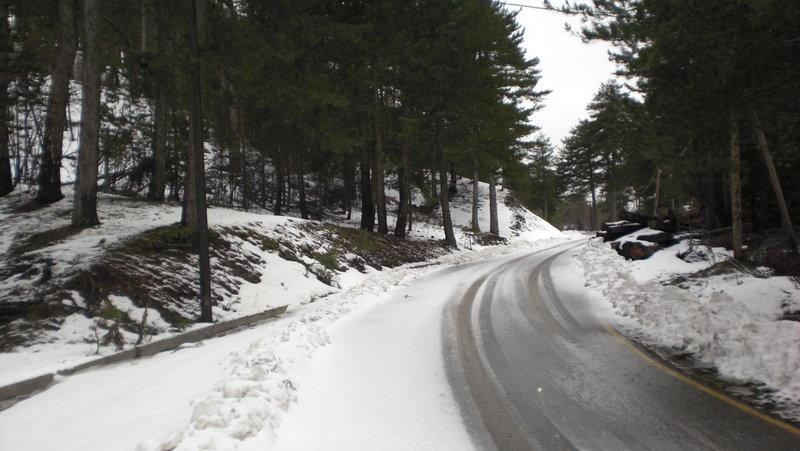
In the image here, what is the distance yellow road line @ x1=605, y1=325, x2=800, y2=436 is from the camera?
160 inches

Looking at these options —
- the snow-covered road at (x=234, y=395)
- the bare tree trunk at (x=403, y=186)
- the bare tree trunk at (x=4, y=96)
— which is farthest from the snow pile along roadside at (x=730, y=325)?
the bare tree trunk at (x=4, y=96)

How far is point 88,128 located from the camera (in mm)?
10734

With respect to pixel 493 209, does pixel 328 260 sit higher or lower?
lower

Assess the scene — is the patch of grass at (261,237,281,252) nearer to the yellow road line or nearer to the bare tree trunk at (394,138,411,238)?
the bare tree trunk at (394,138,411,238)

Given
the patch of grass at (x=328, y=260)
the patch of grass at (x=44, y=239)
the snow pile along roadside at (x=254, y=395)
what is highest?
the patch of grass at (x=44, y=239)

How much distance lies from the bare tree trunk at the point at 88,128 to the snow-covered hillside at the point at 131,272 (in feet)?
1.87

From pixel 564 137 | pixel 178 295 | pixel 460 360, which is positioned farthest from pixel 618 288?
pixel 564 137

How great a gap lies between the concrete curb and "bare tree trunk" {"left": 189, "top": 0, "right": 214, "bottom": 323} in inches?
16.4

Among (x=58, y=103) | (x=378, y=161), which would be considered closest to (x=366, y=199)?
(x=378, y=161)

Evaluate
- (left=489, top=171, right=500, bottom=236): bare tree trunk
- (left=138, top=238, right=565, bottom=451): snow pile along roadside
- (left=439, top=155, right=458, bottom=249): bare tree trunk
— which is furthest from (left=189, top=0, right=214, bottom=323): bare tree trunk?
(left=489, top=171, right=500, bottom=236): bare tree trunk

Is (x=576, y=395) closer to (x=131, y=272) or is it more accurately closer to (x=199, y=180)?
(x=199, y=180)

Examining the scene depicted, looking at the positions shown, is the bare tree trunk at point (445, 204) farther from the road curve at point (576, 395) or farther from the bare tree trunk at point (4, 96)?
the bare tree trunk at point (4, 96)

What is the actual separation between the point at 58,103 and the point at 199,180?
773 centimetres

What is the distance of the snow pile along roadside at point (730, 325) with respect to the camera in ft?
16.6
